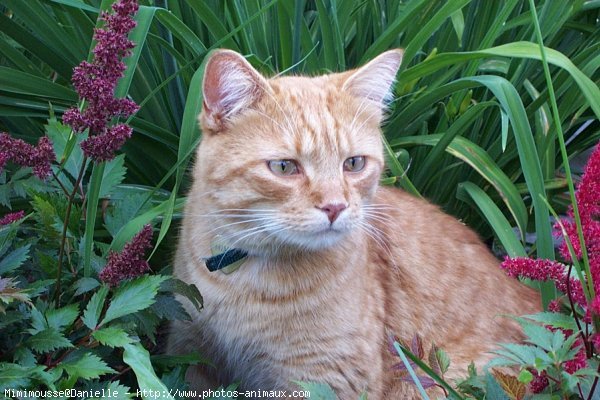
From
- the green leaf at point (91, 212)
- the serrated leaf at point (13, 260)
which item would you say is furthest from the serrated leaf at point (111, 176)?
the serrated leaf at point (13, 260)

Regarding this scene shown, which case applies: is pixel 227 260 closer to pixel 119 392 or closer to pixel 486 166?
pixel 119 392

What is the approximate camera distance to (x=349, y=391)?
2.05m

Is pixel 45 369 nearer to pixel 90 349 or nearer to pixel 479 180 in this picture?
pixel 90 349

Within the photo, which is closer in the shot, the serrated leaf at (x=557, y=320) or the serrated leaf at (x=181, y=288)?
the serrated leaf at (x=557, y=320)

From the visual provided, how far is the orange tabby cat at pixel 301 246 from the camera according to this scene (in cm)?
199

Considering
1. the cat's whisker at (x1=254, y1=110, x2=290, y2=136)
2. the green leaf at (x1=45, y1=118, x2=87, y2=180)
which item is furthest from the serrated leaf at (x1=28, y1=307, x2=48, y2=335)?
the cat's whisker at (x1=254, y1=110, x2=290, y2=136)

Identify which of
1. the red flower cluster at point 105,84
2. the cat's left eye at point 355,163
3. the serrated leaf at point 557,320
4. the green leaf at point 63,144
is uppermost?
the red flower cluster at point 105,84

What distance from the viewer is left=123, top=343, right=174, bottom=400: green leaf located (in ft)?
5.23

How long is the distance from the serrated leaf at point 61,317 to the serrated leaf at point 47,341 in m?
0.04

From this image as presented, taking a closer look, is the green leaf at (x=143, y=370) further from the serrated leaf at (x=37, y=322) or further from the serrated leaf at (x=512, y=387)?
the serrated leaf at (x=512, y=387)

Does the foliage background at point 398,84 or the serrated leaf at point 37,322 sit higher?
the foliage background at point 398,84

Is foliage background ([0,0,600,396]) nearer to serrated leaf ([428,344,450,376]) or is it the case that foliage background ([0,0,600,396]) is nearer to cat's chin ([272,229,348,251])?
cat's chin ([272,229,348,251])

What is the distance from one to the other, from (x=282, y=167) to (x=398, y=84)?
835 millimetres

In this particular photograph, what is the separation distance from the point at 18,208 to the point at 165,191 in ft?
1.58
